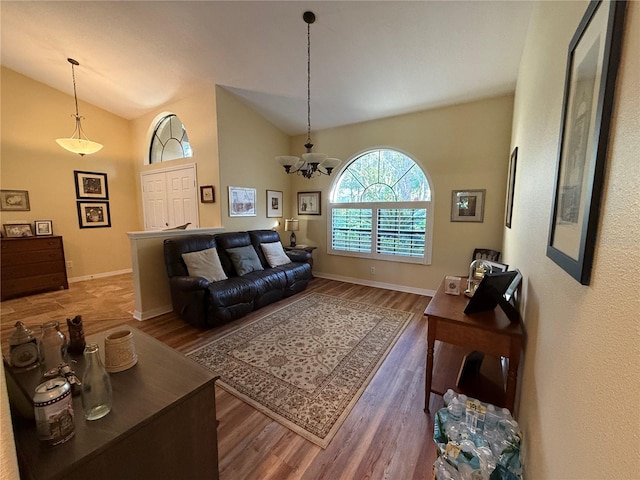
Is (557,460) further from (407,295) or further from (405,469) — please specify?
(407,295)

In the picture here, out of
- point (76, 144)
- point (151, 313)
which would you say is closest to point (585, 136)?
point (151, 313)

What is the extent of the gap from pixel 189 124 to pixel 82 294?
332 centimetres

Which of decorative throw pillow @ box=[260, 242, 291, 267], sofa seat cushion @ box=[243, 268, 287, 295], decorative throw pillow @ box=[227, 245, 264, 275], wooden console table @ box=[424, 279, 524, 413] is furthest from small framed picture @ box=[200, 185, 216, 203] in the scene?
wooden console table @ box=[424, 279, 524, 413]

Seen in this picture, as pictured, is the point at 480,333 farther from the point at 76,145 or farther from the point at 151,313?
the point at 76,145

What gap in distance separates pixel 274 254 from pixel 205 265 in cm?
120

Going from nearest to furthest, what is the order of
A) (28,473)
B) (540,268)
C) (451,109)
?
(28,473) < (540,268) < (451,109)

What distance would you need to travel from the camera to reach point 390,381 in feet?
7.24

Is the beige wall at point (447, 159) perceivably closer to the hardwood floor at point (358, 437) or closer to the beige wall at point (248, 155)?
the beige wall at point (248, 155)

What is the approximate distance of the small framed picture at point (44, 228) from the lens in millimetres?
4430

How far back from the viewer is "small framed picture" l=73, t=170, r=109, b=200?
4.97 metres

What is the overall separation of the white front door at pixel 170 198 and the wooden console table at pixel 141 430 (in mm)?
3859

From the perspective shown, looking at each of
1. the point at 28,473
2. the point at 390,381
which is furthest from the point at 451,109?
the point at 28,473

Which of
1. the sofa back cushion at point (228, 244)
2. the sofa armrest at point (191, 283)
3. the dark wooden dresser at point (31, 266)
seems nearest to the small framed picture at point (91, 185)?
the dark wooden dresser at point (31, 266)

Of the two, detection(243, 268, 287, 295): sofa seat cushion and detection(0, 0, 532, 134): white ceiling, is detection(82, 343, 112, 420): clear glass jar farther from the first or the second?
detection(0, 0, 532, 134): white ceiling
